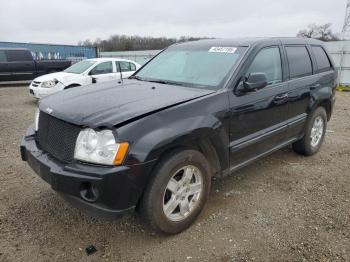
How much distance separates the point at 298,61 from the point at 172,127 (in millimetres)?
2648

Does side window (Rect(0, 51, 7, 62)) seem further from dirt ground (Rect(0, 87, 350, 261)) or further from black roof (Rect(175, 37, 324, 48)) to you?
black roof (Rect(175, 37, 324, 48))

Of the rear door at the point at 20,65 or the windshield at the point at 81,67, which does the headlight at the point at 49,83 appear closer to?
the windshield at the point at 81,67

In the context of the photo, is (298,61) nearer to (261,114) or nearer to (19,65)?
(261,114)

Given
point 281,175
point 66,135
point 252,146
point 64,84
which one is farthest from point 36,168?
point 64,84

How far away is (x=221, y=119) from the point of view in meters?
3.15

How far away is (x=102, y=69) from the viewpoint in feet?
34.0

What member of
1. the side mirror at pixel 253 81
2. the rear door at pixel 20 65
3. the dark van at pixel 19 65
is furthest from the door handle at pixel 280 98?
the rear door at pixel 20 65

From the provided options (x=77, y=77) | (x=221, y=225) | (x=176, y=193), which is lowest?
(x=221, y=225)

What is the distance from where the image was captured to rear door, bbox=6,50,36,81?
582 inches

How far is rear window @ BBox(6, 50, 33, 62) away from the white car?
5739 mm

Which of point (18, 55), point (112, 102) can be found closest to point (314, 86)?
point (112, 102)

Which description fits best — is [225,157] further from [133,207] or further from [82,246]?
[82,246]

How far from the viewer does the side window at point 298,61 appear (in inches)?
170

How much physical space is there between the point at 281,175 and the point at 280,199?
29.8 inches
